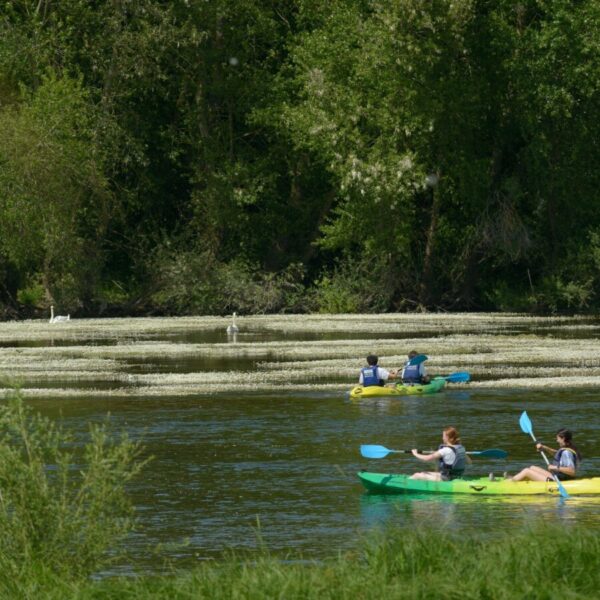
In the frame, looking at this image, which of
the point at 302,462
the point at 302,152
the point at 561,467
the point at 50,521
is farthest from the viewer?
the point at 302,152

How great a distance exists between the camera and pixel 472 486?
23.9 metres

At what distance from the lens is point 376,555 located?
15.6 metres

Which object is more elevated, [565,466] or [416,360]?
[416,360]

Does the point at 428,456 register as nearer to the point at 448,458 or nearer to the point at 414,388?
the point at 448,458

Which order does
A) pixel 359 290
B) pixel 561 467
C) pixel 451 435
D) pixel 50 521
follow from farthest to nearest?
pixel 359 290
pixel 451 435
pixel 561 467
pixel 50 521

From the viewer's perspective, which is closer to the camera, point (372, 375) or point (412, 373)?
point (372, 375)

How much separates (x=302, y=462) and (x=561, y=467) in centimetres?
522

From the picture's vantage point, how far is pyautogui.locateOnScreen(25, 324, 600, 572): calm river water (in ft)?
68.9

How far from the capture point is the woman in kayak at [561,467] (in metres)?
24.0

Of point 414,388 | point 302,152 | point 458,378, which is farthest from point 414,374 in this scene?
point 302,152

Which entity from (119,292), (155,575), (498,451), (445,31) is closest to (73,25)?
(119,292)

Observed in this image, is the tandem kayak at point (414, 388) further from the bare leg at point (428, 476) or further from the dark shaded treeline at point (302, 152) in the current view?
the dark shaded treeline at point (302, 152)

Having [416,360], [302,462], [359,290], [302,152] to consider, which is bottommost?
[302,462]

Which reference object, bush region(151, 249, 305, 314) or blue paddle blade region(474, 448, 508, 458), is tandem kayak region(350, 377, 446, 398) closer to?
blue paddle blade region(474, 448, 508, 458)
